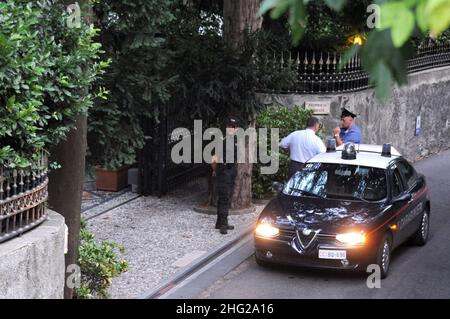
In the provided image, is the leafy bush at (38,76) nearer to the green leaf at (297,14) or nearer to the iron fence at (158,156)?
the green leaf at (297,14)

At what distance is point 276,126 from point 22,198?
323 inches

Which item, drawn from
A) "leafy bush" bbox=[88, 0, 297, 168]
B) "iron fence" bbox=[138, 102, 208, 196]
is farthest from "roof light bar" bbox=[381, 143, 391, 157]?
"iron fence" bbox=[138, 102, 208, 196]

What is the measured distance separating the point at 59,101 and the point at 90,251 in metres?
1.92

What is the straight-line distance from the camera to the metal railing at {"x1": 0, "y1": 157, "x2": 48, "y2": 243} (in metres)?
6.27

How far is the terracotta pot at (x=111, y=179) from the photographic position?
14672mm

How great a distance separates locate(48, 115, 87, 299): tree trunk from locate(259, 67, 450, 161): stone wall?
732 cm

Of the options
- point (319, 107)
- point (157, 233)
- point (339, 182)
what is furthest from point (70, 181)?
point (319, 107)

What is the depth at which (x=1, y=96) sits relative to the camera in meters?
6.27

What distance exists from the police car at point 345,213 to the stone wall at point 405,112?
4151mm

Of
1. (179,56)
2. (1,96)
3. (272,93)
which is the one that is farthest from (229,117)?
(1,96)

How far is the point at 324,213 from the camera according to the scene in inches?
379

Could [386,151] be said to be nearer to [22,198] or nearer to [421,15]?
[22,198]

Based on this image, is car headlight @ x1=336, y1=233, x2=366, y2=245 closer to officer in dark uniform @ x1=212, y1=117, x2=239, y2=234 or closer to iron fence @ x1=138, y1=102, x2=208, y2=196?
officer in dark uniform @ x1=212, y1=117, x2=239, y2=234

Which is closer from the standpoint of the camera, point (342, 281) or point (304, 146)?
point (342, 281)
